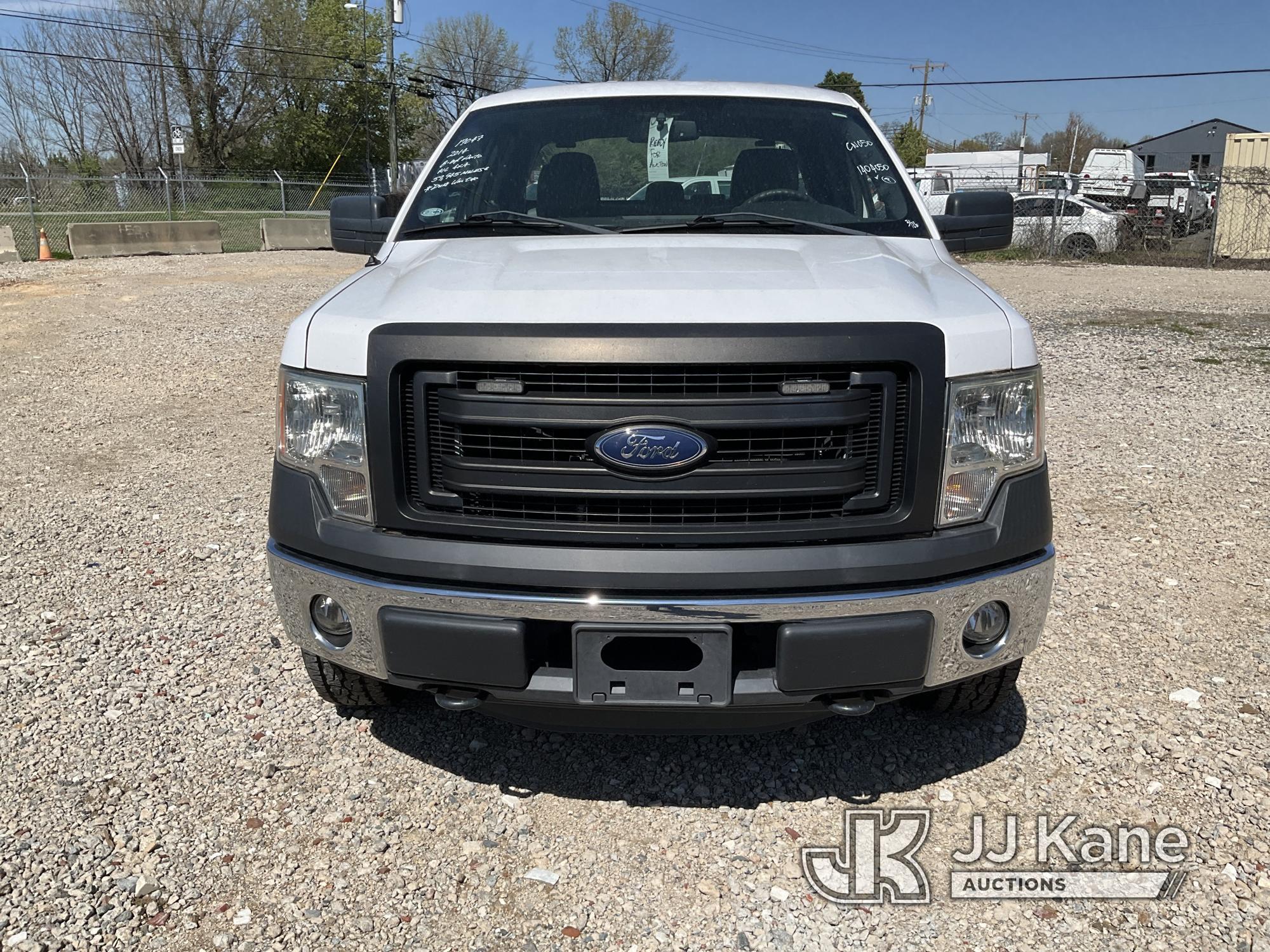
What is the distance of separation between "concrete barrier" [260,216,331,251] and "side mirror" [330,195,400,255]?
67.2 ft

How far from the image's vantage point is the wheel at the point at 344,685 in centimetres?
297

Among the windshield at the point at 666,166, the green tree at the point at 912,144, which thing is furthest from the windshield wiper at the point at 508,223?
the green tree at the point at 912,144

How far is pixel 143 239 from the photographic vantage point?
21141 mm

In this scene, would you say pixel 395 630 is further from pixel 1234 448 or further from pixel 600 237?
pixel 1234 448

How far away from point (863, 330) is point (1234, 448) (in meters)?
5.54

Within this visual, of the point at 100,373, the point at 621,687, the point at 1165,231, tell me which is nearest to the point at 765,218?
the point at 621,687

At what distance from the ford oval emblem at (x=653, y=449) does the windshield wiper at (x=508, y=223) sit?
125 centimetres

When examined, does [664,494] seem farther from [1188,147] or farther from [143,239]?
[1188,147]

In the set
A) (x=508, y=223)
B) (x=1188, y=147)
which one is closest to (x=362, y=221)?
(x=508, y=223)

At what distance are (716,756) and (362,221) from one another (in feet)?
8.31

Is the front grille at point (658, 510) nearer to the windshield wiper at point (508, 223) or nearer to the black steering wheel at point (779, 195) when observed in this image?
the windshield wiper at point (508, 223)

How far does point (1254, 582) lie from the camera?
4.41m

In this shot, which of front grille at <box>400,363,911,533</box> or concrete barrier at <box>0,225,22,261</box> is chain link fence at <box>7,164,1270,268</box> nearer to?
concrete barrier at <box>0,225,22,261</box>

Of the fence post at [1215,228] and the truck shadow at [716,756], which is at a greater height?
the fence post at [1215,228]
